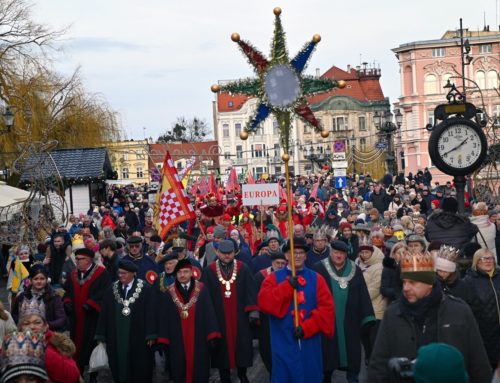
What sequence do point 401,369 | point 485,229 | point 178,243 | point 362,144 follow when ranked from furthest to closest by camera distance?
point 362,144
point 485,229
point 178,243
point 401,369

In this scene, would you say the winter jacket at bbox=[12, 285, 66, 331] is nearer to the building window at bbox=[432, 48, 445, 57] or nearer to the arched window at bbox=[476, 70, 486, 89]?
the arched window at bbox=[476, 70, 486, 89]

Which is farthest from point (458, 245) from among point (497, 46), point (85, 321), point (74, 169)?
point (497, 46)

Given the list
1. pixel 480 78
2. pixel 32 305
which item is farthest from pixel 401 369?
pixel 480 78

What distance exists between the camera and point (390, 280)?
32.9ft

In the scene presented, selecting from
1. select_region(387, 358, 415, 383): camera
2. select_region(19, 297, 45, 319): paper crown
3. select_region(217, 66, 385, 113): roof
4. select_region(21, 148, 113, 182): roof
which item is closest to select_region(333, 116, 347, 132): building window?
select_region(217, 66, 385, 113): roof

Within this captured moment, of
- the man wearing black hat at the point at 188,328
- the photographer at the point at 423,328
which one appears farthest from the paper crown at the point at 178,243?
the photographer at the point at 423,328

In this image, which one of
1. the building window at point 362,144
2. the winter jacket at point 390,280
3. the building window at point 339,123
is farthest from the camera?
the building window at point 339,123

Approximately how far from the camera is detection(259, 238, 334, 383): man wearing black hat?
852 cm

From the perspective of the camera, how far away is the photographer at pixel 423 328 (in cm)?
599

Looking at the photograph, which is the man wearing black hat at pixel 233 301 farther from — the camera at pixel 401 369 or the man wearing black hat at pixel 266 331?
the camera at pixel 401 369

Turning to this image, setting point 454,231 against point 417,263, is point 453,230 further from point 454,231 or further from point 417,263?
point 417,263

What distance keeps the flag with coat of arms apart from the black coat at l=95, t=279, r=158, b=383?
5.33 metres

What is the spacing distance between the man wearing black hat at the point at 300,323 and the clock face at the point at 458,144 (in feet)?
18.4

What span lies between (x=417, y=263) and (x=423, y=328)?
0.43 m
